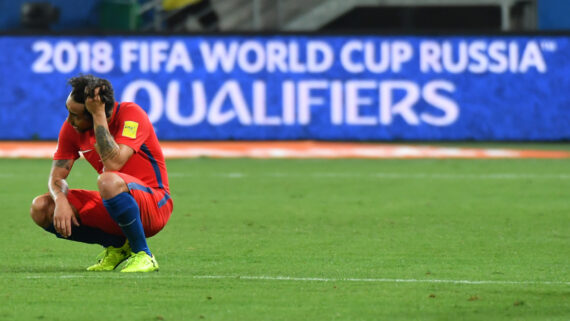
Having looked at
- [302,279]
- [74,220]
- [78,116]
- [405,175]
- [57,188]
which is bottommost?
[405,175]

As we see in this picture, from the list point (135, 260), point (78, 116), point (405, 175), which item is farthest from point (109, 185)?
point (405, 175)

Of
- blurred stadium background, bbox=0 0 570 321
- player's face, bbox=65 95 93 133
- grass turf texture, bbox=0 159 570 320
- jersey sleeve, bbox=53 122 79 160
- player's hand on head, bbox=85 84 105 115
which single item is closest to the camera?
grass turf texture, bbox=0 159 570 320

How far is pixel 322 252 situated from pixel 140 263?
6.60ft

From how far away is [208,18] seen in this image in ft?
97.6

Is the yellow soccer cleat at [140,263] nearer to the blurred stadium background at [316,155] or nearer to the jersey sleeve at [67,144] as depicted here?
the blurred stadium background at [316,155]

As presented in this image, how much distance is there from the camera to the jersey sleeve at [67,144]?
8.66 m

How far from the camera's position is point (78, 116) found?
8.24 meters

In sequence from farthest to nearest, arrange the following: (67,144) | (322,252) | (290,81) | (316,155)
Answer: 1. (290,81)
2. (316,155)
3. (322,252)
4. (67,144)

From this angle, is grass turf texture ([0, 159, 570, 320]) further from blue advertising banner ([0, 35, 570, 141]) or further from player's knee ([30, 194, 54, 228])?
blue advertising banner ([0, 35, 570, 141])

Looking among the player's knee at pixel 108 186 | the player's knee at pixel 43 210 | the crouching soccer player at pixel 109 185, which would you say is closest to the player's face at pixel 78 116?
the crouching soccer player at pixel 109 185

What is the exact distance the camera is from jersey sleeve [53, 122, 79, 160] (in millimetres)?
8656

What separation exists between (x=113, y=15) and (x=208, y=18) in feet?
7.55

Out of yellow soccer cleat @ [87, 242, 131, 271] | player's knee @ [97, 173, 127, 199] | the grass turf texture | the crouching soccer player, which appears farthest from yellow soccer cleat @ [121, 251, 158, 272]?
player's knee @ [97, 173, 127, 199]

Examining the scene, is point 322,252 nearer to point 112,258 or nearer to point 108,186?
point 112,258
